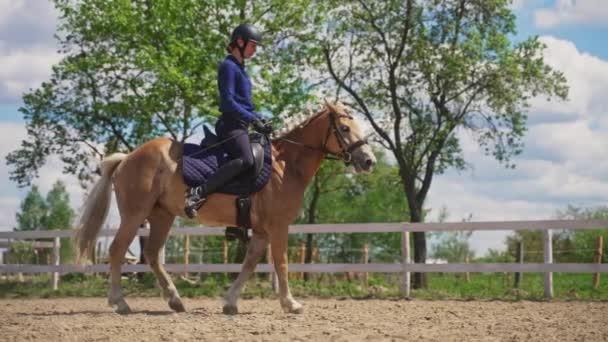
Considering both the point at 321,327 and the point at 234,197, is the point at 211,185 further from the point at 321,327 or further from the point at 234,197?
the point at 321,327

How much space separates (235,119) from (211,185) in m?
0.84

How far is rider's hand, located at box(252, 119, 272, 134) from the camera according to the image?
930 cm

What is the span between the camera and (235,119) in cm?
928

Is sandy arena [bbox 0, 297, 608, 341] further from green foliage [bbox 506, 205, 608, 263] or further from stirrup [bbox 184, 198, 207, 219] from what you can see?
green foliage [bbox 506, 205, 608, 263]

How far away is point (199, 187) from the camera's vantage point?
9.30m

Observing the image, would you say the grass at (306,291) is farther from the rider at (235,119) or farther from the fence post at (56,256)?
the rider at (235,119)

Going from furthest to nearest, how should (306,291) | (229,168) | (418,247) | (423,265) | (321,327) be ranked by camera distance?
(418,247), (306,291), (423,265), (229,168), (321,327)

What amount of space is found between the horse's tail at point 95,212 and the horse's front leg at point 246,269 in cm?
197

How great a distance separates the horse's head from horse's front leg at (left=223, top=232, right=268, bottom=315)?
1.43 meters

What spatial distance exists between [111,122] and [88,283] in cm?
1200

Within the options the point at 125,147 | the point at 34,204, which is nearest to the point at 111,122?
the point at 125,147

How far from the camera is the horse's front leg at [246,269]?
31.5 ft

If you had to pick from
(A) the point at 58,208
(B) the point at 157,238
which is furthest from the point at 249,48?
(A) the point at 58,208

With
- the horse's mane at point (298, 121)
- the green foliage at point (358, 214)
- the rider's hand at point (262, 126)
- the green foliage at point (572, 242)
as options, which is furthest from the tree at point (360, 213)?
the rider's hand at point (262, 126)
